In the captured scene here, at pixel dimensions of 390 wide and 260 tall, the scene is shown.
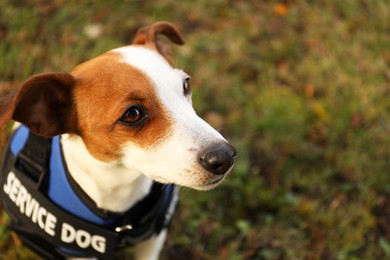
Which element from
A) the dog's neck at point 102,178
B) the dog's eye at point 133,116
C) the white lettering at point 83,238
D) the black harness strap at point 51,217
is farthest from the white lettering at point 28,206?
the dog's eye at point 133,116

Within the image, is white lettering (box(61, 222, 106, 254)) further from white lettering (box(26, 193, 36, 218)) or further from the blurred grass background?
the blurred grass background

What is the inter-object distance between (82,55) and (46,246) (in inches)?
76.8

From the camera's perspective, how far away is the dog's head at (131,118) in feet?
6.52

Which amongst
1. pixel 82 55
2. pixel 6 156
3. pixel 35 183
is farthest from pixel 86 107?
pixel 82 55

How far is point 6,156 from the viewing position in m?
2.58

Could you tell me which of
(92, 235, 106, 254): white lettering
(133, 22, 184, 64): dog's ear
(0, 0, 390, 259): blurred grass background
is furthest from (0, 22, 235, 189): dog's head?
(0, 0, 390, 259): blurred grass background

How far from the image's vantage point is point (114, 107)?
6.57ft

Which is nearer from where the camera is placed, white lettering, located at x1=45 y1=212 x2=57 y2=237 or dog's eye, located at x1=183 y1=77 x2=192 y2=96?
dog's eye, located at x1=183 y1=77 x2=192 y2=96

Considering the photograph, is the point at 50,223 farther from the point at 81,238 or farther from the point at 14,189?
the point at 14,189

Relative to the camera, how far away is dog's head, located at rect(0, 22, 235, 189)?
1.99m

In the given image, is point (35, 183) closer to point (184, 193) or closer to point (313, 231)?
point (184, 193)

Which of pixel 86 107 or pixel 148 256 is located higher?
pixel 86 107

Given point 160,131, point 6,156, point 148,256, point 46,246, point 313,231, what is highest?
point 160,131

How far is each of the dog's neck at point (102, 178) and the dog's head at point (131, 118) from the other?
6cm
